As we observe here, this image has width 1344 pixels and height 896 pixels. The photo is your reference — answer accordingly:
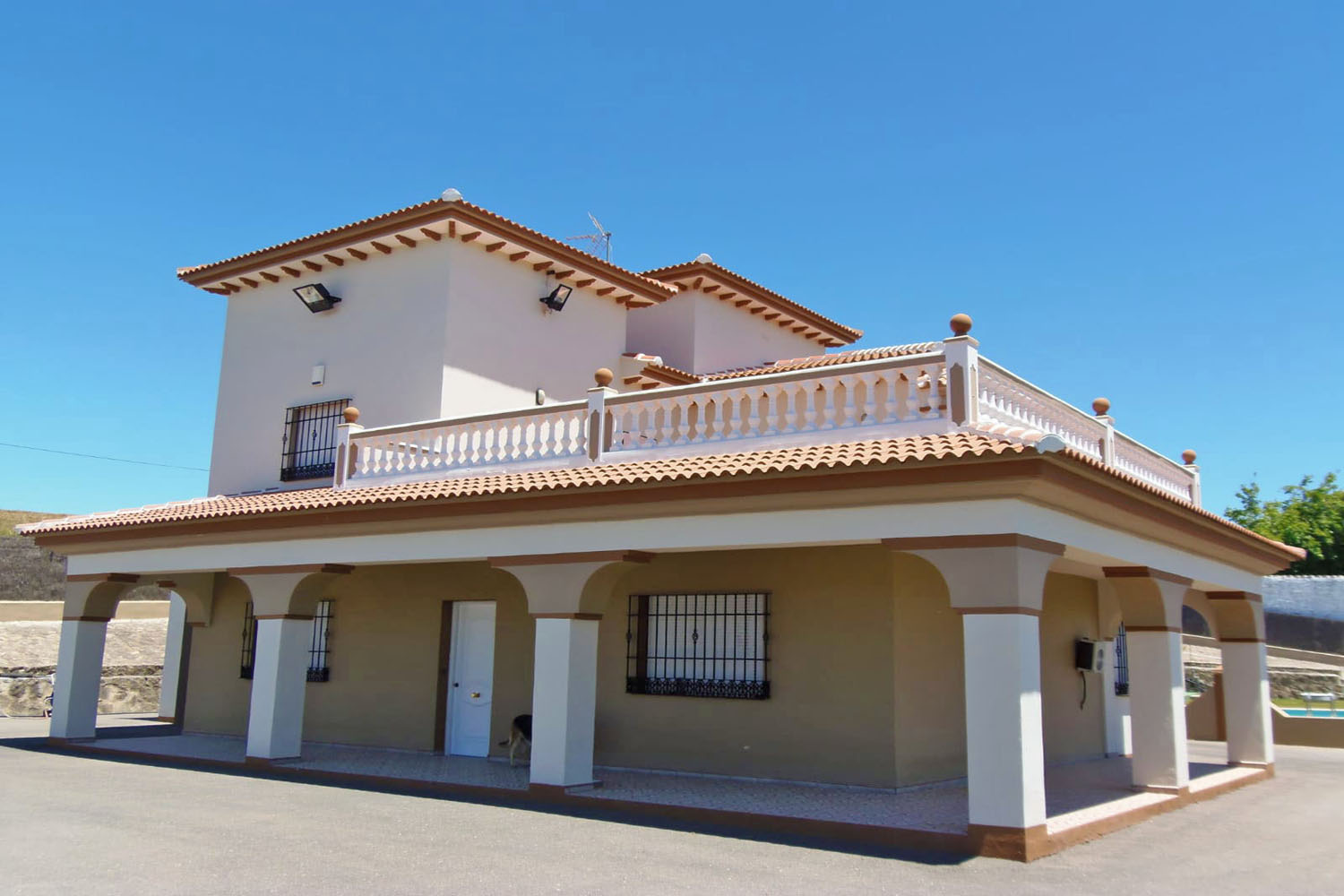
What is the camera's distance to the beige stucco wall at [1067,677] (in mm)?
13578

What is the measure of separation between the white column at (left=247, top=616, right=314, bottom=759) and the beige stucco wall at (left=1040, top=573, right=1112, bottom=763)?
8.77 meters

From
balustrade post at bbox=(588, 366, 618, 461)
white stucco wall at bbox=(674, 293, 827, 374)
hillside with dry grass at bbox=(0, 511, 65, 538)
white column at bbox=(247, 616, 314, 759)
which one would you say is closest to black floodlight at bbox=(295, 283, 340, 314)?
white column at bbox=(247, 616, 314, 759)

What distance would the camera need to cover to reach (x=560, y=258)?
15742 mm

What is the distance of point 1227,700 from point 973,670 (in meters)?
7.47

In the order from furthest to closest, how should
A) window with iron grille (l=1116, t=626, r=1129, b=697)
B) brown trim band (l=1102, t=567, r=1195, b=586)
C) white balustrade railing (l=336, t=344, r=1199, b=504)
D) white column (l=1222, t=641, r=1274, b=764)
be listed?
window with iron grille (l=1116, t=626, r=1129, b=697), white column (l=1222, t=641, r=1274, b=764), brown trim band (l=1102, t=567, r=1195, b=586), white balustrade railing (l=336, t=344, r=1199, b=504)

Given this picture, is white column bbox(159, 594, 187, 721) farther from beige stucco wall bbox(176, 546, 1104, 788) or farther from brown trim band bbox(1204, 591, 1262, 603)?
brown trim band bbox(1204, 591, 1262, 603)

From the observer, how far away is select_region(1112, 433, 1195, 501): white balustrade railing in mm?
11602

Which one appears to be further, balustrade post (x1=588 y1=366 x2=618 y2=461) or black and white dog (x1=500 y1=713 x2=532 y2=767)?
black and white dog (x1=500 y1=713 x2=532 y2=767)

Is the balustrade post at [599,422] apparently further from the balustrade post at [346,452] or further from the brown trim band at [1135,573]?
the brown trim band at [1135,573]

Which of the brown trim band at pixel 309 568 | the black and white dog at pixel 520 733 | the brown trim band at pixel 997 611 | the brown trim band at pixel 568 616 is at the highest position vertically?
the brown trim band at pixel 309 568

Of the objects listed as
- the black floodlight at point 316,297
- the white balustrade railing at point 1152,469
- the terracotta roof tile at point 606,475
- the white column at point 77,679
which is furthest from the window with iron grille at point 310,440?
the white balustrade railing at point 1152,469

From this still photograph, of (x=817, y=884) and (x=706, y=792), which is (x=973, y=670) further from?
(x=706, y=792)

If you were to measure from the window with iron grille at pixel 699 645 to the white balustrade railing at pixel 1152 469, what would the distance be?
4068 millimetres

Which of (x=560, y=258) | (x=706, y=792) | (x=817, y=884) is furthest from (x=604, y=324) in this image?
(x=817, y=884)
